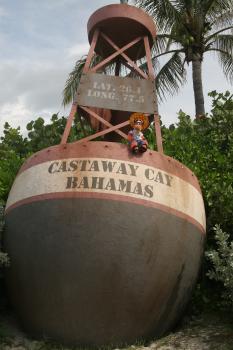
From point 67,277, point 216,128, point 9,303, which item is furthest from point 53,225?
point 216,128

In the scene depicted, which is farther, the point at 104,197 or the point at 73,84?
the point at 73,84

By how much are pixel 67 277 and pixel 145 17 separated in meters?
4.59

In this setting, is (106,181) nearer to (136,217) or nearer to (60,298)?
(136,217)

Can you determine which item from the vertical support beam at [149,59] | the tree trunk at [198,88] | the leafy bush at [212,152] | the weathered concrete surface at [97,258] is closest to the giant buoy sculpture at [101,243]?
the weathered concrete surface at [97,258]

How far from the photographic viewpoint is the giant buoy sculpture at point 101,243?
6297 millimetres

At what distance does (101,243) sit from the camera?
20.6 ft

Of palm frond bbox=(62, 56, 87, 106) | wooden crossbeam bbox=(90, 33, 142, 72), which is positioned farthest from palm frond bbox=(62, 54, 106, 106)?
wooden crossbeam bbox=(90, 33, 142, 72)

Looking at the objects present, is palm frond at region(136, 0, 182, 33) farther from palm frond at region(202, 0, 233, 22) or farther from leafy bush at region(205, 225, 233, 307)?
leafy bush at region(205, 225, 233, 307)

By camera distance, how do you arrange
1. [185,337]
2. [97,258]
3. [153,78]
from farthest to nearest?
[153,78]
[185,337]
[97,258]

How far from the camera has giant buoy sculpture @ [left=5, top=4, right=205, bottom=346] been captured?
6297mm

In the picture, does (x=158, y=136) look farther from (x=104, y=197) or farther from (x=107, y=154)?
(x=104, y=197)

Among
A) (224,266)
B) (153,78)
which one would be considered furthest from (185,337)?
(153,78)

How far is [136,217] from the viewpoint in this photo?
6.39 metres

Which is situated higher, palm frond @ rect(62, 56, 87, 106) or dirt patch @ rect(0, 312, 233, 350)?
palm frond @ rect(62, 56, 87, 106)
